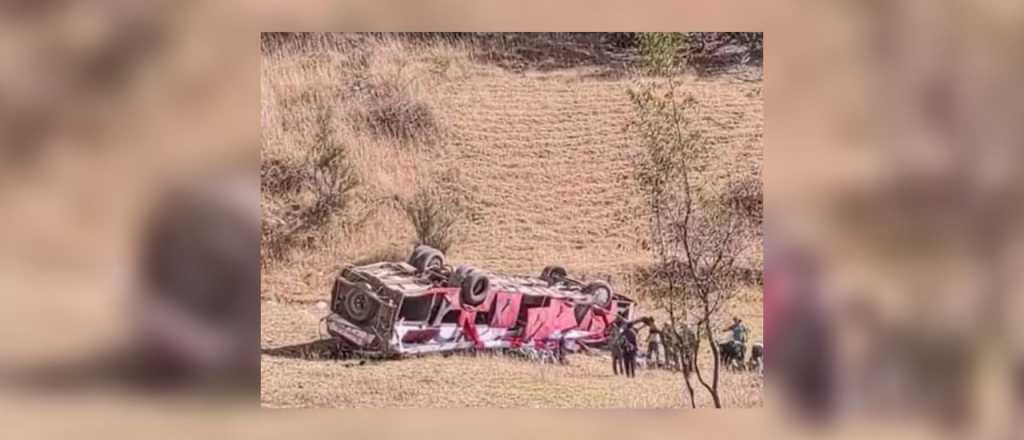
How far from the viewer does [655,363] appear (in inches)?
143

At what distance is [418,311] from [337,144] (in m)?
0.63

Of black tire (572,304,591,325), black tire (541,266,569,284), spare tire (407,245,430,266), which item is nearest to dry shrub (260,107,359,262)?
spare tire (407,245,430,266)

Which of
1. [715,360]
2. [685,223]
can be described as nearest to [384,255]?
[685,223]

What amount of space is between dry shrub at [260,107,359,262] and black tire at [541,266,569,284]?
716 mm

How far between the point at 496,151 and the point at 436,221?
32 centimetres

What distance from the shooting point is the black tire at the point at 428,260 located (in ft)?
11.8

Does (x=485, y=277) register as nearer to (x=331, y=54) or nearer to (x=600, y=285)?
(x=600, y=285)

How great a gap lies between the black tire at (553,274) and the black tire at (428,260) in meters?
0.35

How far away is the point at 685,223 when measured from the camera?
3.63m

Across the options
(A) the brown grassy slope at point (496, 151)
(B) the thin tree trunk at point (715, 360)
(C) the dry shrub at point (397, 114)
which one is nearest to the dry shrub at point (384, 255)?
(A) the brown grassy slope at point (496, 151)

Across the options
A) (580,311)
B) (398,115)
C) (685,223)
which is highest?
(398,115)

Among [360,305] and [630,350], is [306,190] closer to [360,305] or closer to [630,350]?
[360,305]

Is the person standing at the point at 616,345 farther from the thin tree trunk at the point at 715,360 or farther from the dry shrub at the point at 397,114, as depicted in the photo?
the dry shrub at the point at 397,114
